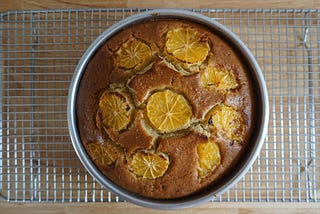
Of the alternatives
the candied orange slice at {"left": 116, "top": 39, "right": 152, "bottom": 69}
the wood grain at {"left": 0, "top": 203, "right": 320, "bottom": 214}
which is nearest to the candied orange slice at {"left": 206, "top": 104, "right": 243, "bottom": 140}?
the candied orange slice at {"left": 116, "top": 39, "right": 152, "bottom": 69}

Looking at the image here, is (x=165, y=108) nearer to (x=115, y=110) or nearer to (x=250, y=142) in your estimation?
(x=115, y=110)

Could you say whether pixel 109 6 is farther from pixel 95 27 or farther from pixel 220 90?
pixel 220 90

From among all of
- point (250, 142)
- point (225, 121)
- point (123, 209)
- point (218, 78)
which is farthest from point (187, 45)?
point (123, 209)

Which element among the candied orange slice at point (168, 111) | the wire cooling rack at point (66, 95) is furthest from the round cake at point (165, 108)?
the wire cooling rack at point (66, 95)

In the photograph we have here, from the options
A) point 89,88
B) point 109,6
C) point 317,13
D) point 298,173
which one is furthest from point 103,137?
point 317,13

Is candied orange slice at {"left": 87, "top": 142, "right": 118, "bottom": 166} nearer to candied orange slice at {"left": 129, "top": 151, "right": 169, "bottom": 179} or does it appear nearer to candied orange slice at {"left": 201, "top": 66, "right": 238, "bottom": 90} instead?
candied orange slice at {"left": 129, "top": 151, "right": 169, "bottom": 179}

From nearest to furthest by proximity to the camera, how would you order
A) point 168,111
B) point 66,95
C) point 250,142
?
point 168,111 → point 250,142 → point 66,95

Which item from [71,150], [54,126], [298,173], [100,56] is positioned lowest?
[298,173]
